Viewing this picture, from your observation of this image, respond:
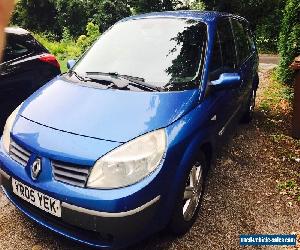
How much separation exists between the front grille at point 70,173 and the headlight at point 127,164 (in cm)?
6

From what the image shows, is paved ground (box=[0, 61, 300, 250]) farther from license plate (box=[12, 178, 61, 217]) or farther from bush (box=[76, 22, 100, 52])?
bush (box=[76, 22, 100, 52])

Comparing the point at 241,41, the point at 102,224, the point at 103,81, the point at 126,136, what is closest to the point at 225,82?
the point at 103,81

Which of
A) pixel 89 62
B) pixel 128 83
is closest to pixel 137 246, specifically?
pixel 128 83

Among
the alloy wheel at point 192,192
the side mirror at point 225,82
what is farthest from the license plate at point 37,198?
the side mirror at point 225,82

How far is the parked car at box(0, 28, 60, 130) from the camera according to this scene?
186 inches

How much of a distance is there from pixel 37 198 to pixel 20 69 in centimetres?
262

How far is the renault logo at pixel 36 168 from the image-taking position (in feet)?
8.93

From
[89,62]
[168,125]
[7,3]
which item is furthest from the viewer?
[89,62]

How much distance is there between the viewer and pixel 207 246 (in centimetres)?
313

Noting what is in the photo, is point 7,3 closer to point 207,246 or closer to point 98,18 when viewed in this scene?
point 207,246

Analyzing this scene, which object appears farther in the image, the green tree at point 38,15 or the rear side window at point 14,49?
the green tree at point 38,15

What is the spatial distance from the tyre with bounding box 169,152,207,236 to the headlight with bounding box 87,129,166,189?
377 mm

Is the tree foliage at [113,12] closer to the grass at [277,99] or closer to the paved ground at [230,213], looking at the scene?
the grass at [277,99]

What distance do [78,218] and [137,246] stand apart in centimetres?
71
